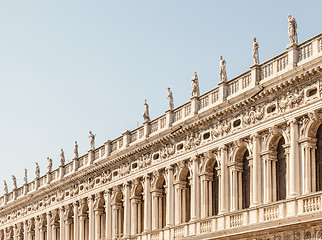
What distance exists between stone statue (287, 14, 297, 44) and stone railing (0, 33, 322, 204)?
0.46 m

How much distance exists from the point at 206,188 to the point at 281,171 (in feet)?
20.3

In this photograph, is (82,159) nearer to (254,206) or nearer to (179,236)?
(179,236)

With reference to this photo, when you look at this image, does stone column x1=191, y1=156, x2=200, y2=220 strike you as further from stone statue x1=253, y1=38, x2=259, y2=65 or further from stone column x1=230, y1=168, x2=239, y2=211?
stone statue x1=253, y1=38, x2=259, y2=65

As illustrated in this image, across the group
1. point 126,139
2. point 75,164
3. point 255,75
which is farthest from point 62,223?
point 255,75

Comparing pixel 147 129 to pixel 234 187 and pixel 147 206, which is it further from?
pixel 234 187

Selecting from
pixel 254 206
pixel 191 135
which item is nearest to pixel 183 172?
pixel 191 135

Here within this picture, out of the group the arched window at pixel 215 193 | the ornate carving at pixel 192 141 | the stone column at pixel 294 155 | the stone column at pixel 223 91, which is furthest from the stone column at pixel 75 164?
the stone column at pixel 294 155

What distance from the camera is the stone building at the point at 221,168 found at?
3531 cm

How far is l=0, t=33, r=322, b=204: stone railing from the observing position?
36.0 meters

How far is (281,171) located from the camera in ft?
124

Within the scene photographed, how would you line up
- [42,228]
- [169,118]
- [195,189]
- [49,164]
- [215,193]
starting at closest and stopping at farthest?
[215,193]
[195,189]
[169,118]
[42,228]
[49,164]

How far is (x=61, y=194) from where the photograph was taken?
61.7m

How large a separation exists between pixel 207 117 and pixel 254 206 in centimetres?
642

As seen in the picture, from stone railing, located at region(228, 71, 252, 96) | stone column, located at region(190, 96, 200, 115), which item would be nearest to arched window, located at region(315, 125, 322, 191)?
stone railing, located at region(228, 71, 252, 96)
